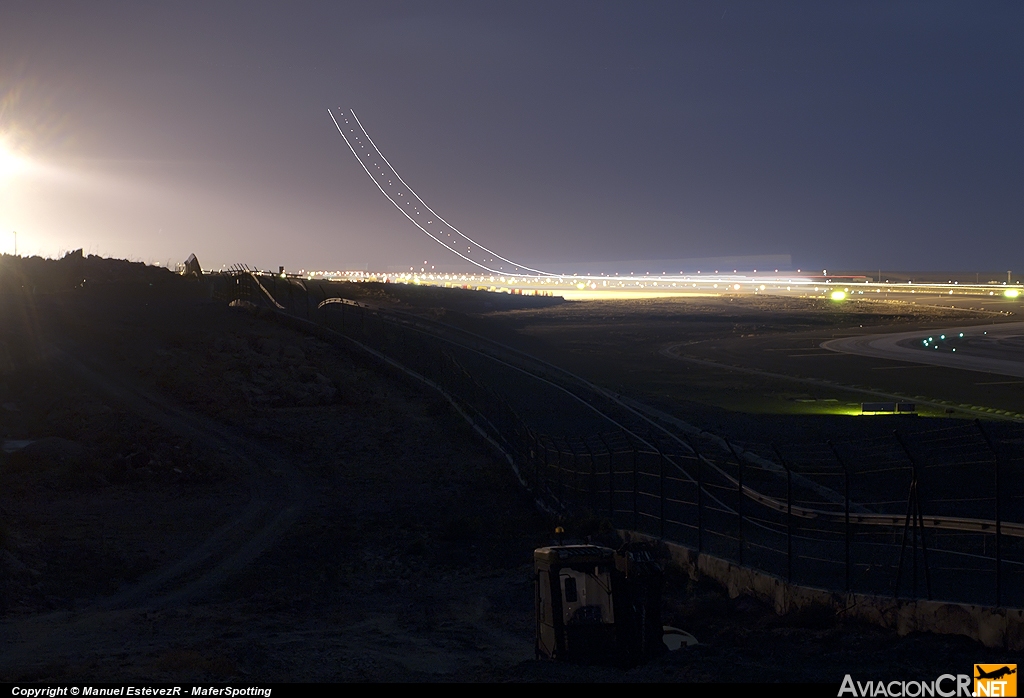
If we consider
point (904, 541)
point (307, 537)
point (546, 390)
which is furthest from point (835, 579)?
point (546, 390)

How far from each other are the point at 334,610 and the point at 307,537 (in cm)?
488

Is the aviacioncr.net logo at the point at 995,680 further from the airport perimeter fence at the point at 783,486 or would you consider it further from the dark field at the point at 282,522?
the airport perimeter fence at the point at 783,486

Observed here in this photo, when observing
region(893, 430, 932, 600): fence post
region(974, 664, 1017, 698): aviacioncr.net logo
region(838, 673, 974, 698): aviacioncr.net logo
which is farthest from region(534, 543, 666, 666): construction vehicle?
region(974, 664, 1017, 698): aviacioncr.net logo

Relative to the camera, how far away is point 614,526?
1848 cm

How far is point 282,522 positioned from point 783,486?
11.4 metres

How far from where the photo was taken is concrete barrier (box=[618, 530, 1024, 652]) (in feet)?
32.4

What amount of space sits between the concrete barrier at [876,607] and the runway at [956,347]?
108 feet

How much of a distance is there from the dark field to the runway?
5.23m

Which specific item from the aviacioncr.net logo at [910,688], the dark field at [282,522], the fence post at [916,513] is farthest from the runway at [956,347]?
the aviacioncr.net logo at [910,688]

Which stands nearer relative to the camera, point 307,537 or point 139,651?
point 139,651

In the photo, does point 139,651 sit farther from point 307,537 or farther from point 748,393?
point 748,393

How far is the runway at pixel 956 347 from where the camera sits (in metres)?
46.3

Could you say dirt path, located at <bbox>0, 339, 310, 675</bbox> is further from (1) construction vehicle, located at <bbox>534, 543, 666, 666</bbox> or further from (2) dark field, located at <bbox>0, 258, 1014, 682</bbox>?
(1) construction vehicle, located at <bbox>534, 543, 666, 666</bbox>

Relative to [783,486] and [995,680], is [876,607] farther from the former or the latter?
[783,486]
